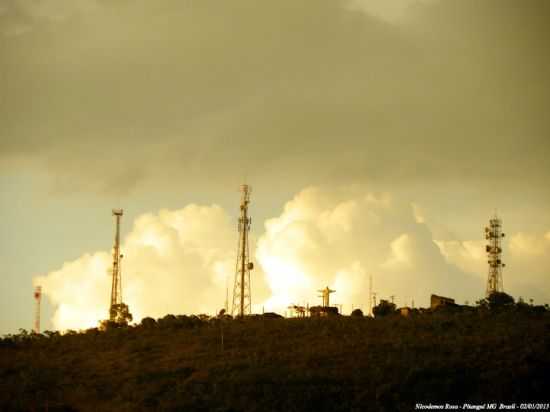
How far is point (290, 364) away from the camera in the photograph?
4419cm

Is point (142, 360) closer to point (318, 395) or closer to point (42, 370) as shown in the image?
point (42, 370)

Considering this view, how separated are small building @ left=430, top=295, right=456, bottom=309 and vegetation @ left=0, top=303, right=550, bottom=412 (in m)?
4.91

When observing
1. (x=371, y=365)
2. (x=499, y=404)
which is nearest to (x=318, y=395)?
(x=371, y=365)

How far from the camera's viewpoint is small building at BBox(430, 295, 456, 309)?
66375 millimetres

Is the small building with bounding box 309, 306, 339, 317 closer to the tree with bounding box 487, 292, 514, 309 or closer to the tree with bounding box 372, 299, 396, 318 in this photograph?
the tree with bounding box 372, 299, 396, 318

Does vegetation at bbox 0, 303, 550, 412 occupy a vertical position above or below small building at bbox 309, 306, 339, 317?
below

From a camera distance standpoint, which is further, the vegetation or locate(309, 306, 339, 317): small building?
locate(309, 306, 339, 317): small building

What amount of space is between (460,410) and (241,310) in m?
30.7

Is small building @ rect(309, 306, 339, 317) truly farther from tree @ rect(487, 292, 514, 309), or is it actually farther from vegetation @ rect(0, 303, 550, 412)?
tree @ rect(487, 292, 514, 309)

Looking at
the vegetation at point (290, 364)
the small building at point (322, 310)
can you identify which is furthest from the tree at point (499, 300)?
the small building at point (322, 310)

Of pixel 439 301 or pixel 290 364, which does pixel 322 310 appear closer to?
pixel 439 301

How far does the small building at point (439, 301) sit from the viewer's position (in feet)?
218

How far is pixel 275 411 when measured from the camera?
3691 centimetres

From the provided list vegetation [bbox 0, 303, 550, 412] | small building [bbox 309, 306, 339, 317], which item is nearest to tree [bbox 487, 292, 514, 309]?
vegetation [bbox 0, 303, 550, 412]
